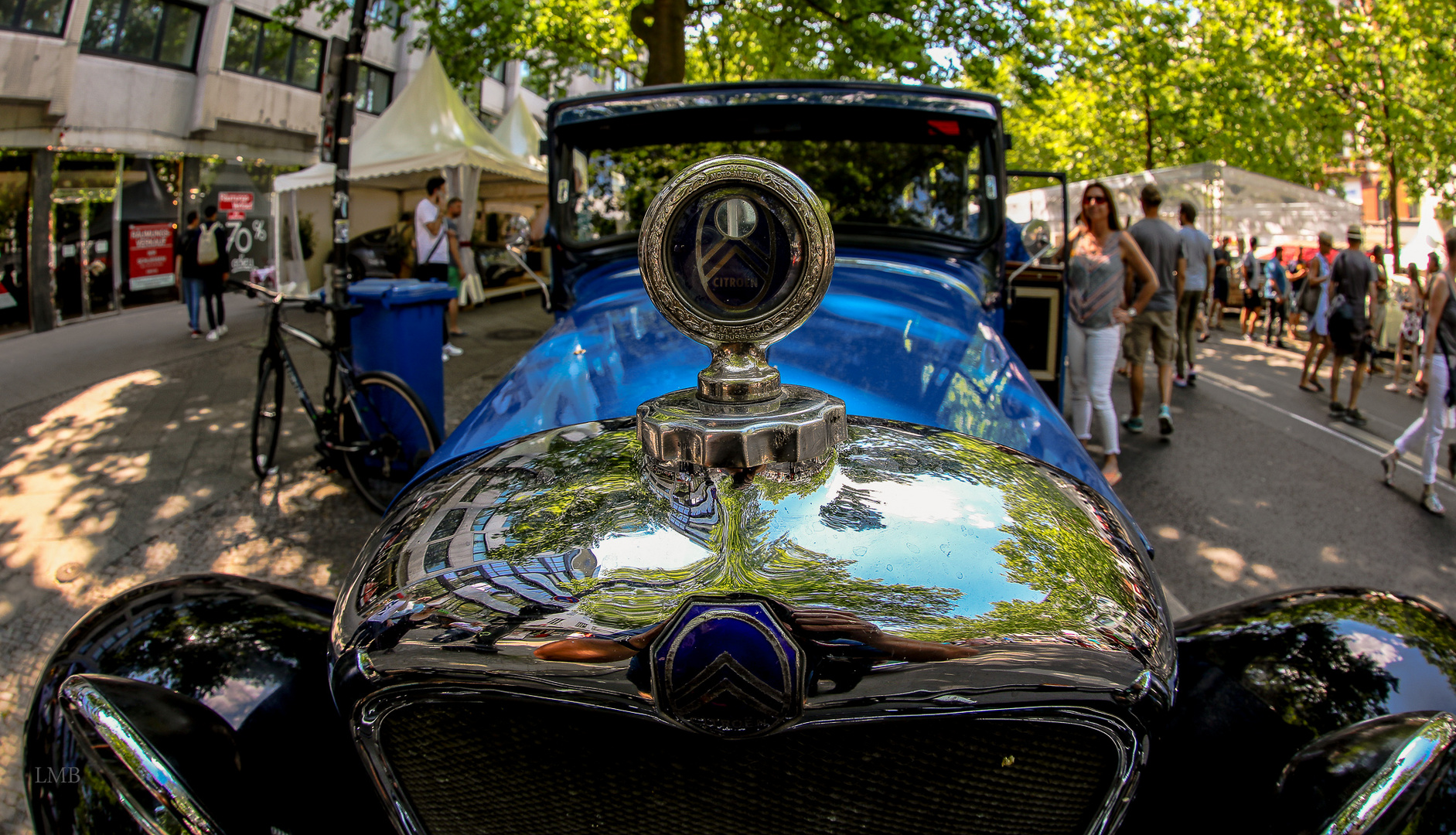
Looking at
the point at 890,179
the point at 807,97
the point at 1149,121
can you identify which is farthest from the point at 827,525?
the point at 1149,121

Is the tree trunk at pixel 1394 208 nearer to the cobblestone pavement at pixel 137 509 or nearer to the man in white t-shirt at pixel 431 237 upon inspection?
the man in white t-shirt at pixel 431 237

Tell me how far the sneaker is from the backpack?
12.3m

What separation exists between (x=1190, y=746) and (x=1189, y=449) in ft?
20.2

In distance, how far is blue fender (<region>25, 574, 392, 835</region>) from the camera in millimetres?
1551

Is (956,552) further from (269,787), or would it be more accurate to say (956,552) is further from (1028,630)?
(269,787)

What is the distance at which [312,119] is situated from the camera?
20422mm

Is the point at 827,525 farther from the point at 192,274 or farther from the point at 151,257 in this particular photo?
the point at 151,257

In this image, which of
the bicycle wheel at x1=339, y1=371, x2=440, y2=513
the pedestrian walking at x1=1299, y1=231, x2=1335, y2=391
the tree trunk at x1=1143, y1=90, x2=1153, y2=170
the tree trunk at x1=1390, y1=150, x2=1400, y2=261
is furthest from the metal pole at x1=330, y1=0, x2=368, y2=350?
the tree trunk at x1=1143, y1=90, x2=1153, y2=170

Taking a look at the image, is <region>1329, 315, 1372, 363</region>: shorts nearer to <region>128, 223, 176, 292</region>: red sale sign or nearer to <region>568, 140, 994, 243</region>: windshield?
<region>568, 140, 994, 243</region>: windshield

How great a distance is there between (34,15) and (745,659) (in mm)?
16713

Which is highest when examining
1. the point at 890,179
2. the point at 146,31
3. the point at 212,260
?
the point at 146,31

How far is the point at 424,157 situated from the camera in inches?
550

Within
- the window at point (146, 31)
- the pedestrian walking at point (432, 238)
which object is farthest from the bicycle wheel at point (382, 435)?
the window at point (146, 31)

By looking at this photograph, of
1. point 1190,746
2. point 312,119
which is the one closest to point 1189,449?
point 1190,746
